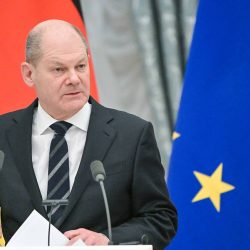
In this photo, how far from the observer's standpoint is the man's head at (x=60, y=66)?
271 centimetres

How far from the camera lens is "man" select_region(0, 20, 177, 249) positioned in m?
2.64

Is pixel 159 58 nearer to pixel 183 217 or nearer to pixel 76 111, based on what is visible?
pixel 183 217

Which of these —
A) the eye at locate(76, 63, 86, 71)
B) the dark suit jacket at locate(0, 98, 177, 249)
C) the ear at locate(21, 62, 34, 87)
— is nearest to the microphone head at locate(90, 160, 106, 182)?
the dark suit jacket at locate(0, 98, 177, 249)

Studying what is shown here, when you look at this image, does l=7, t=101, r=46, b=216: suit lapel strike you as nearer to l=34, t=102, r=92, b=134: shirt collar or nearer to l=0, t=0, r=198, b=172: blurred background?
l=34, t=102, r=92, b=134: shirt collar

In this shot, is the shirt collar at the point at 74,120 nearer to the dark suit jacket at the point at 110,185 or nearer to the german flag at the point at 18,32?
the dark suit jacket at the point at 110,185

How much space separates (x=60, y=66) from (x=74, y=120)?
228 mm

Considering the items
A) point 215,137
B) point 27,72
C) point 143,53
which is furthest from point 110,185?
point 143,53

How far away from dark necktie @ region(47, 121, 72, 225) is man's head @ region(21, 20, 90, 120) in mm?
65

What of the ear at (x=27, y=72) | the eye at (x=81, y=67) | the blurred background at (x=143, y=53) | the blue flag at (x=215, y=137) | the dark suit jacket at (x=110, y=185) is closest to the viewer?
the dark suit jacket at (x=110, y=185)

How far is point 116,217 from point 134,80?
6.39ft

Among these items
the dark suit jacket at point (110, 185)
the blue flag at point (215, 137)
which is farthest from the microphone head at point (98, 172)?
the blue flag at point (215, 137)

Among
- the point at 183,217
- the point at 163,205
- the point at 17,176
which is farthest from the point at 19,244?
the point at 183,217

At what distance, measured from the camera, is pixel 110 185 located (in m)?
2.66

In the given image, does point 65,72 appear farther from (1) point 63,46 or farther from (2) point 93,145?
(2) point 93,145
